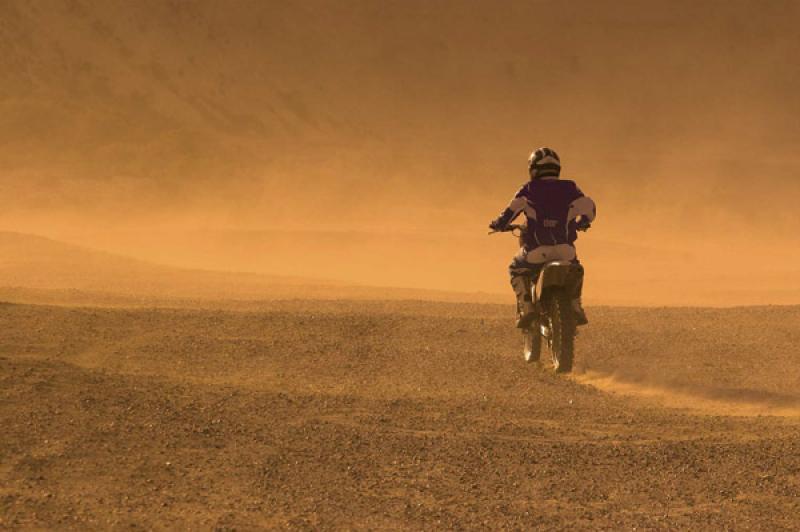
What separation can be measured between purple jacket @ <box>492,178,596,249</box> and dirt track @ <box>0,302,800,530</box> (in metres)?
1.38

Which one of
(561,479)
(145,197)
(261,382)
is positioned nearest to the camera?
(561,479)

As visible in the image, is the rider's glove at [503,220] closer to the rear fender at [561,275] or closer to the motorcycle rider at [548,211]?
the motorcycle rider at [548,211]

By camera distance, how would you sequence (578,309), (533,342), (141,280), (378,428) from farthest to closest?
(141,280) < (533,342) < (578,309) < (378,428)

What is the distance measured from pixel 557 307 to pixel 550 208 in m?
0.95

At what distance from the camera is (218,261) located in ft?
130

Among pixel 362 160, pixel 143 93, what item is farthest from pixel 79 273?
pixel 143 93

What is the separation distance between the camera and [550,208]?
413 inches

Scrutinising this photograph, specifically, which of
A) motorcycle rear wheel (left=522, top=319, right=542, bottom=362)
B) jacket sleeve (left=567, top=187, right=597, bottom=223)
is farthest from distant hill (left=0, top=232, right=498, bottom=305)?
jacket sleeve (left=567, top=187, right=597, bottom=223)

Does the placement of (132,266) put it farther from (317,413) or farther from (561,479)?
(561,479)

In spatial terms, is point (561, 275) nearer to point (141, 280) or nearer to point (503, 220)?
point (503, 220)

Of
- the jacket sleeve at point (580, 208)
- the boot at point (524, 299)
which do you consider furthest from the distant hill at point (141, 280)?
the jacket sleeve at point (580, 208)

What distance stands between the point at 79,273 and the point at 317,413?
19.5 metres

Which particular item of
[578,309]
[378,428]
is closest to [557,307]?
[578,309]

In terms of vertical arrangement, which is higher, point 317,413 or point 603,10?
point 603,10
